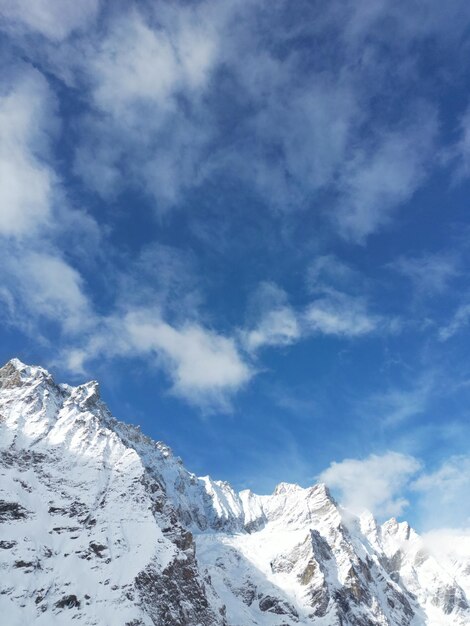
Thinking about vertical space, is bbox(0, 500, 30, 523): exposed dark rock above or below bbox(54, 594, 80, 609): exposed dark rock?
above

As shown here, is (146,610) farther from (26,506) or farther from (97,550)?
(26,506)

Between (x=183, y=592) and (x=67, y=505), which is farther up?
(x=67, y=505)

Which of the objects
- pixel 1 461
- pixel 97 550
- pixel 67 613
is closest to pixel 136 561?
pixel 97 550

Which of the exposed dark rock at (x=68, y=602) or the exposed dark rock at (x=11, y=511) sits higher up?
the exposed dark rock at (x=11, y=511)

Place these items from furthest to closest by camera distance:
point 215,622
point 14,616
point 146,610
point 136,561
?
point 215,622, point 136,561, point 146,610, point 14,616

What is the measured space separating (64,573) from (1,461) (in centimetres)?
4909

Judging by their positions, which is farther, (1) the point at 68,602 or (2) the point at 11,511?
(2) the point at 11,511

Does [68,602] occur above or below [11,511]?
below

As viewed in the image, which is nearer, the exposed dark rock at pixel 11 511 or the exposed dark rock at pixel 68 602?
the exposed dark rock at pixel 68 602

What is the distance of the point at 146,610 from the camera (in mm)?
158750

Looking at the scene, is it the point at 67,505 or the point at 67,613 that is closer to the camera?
the point at 67,613

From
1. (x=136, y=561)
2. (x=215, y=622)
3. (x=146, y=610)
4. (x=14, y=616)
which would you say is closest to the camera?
(x=14, y=616)

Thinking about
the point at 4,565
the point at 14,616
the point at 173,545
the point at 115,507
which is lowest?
the point at 14,616

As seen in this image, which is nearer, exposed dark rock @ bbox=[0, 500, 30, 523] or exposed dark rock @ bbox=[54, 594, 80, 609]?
exposed dark rock @ bbox=[54, 594, 80, 609]
